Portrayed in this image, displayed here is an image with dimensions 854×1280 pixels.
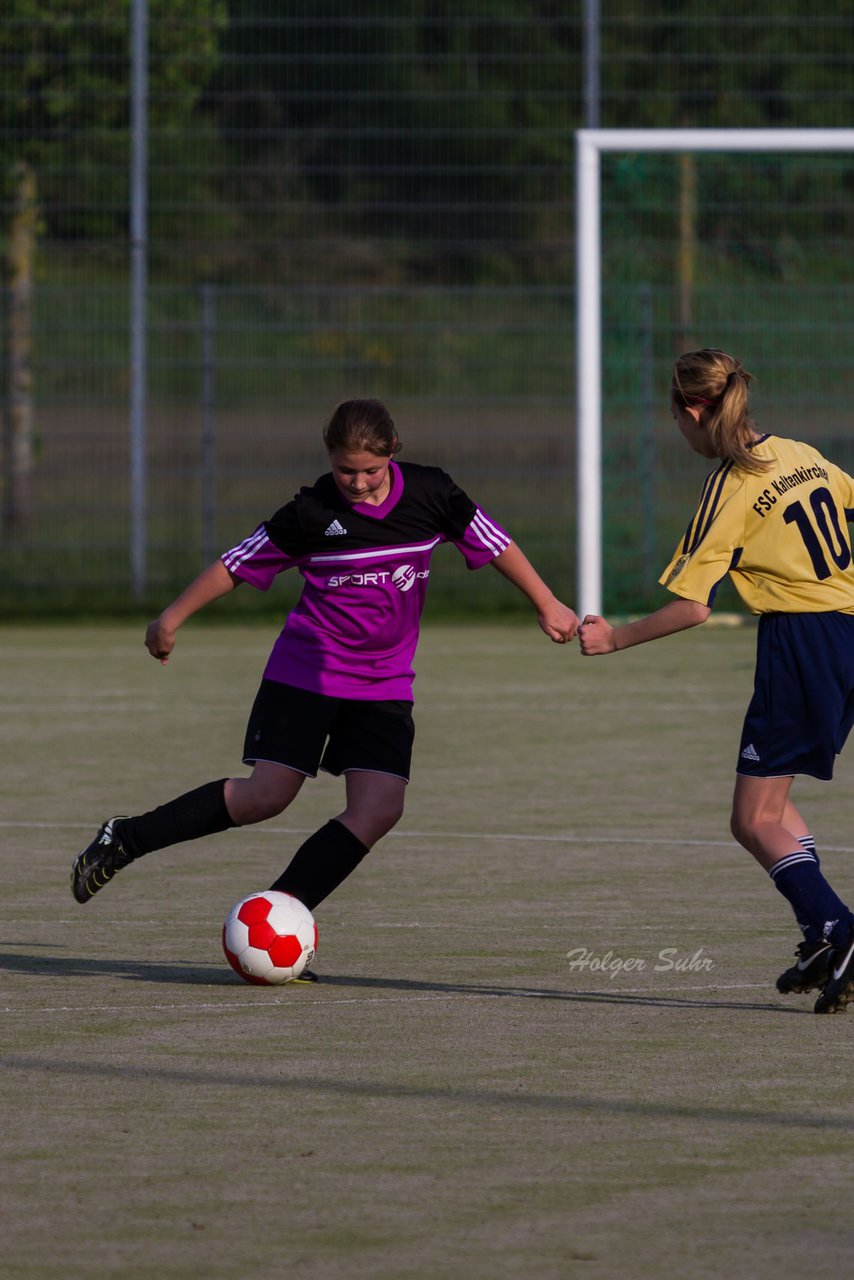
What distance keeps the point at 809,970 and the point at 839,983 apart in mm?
79

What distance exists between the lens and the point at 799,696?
5.52 meters

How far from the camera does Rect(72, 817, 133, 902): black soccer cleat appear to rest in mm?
Answer: 6227

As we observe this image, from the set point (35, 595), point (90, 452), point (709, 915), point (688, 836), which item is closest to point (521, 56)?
point (90, 452)

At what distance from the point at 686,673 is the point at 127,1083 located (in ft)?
31.4

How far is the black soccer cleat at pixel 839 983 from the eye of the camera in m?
5.47

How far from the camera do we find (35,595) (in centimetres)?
1844

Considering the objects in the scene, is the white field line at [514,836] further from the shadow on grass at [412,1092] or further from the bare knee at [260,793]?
the shadow on grass at [412,1092]

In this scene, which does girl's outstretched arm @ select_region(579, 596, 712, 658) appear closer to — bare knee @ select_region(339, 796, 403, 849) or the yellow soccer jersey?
the yellow soccer jersey

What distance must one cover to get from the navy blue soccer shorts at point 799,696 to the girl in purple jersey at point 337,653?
2.64 ft

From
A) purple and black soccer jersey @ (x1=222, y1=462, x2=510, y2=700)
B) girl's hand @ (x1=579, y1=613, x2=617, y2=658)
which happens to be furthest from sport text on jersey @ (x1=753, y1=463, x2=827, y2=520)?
purple and black soccer jersey @ (x1=222, y1=462, x2=510, y2=700)

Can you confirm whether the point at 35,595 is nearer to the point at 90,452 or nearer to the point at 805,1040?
the point at 90,452

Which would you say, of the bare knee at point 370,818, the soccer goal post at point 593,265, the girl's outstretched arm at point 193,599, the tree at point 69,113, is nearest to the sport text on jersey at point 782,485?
the bare knee at point 370,818

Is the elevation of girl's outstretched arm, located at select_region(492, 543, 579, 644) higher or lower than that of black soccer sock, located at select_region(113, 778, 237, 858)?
higher

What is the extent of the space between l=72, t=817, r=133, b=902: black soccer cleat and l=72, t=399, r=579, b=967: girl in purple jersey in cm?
4
